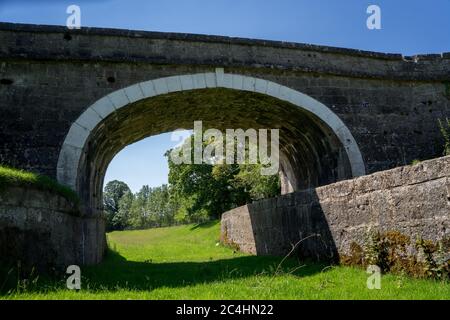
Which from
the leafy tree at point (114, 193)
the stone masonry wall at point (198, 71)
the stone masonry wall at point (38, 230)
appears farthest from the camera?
the leafy tree at point (114, 193)

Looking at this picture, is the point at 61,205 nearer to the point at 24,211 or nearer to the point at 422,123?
the point at 24,211

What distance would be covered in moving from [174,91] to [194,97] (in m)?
0.80

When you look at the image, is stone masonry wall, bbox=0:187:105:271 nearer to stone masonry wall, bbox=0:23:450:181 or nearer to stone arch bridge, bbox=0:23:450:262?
stone arch bridge, bbox=0:23:450:262

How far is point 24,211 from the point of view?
548 centimetres

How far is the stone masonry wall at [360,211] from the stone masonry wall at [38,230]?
12.8ft

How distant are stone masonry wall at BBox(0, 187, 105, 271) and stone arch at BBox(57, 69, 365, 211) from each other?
88.8 inches

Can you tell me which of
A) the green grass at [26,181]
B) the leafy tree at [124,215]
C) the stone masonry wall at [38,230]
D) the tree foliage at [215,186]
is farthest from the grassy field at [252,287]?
the leafy tree at [124,215]

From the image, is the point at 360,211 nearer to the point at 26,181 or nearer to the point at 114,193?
the point at 26,181

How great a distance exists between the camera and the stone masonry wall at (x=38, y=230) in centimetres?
522

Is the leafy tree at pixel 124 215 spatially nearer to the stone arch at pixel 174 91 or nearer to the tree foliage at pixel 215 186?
the tree foliage at pixel 215 186

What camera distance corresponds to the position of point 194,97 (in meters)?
10.6

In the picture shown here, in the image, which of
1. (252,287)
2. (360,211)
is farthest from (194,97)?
(252,287)
